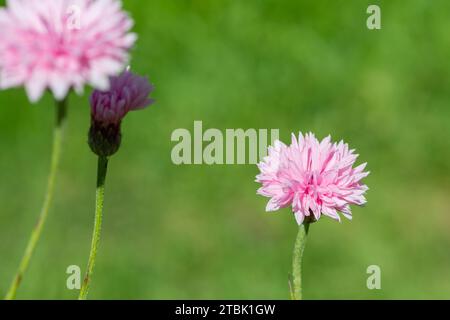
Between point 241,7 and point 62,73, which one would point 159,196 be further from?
point 62,73

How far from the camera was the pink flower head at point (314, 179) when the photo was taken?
2.59ft

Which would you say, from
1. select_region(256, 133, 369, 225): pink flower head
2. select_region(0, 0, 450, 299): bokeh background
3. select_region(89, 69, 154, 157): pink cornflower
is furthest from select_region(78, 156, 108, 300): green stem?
select_region(0, 0, 450, 299): bokeh background

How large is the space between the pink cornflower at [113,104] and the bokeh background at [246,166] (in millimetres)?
1326

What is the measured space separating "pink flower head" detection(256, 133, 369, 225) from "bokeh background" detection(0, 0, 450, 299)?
4.50ft

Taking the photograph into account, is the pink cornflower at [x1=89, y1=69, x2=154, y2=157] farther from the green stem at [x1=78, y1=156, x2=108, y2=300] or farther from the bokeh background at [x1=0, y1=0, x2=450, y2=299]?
the bokeh background at [x1=0, y1=0, x2=450, y2=299]

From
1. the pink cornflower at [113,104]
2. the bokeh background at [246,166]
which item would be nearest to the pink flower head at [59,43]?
the pink cornflower at [113,104]

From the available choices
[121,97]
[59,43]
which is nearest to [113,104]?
[121,97]

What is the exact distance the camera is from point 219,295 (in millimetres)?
2385

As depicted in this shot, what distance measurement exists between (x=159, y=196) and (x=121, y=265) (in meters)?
0.33

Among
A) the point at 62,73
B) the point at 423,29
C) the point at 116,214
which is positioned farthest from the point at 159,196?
the point at 62,73

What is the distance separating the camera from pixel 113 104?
802mm

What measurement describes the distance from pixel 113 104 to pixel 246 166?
2055 millimetres

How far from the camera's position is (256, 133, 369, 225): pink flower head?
788 millimetres

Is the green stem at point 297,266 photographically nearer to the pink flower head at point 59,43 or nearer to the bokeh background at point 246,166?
the pink flower head at point 59,43
